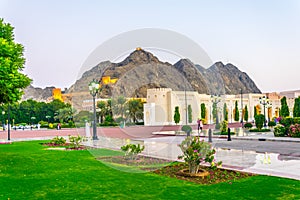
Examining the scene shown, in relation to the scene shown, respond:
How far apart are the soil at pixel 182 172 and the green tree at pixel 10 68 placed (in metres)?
4.19

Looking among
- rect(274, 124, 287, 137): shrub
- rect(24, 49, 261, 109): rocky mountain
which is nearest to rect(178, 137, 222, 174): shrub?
rect(24, 49, 261, 109): rocky mountain

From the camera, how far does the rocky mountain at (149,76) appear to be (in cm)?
699

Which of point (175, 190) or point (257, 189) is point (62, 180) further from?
point (257, 189)

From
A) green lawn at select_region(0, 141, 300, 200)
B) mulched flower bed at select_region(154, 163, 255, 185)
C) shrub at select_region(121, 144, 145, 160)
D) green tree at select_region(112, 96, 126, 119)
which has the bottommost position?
green lawn at select_region(0, 141, 300, 200)

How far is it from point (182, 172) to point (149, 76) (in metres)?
2.81

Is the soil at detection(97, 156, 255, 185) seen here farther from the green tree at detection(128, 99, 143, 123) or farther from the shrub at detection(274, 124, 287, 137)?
the shrub at detection(274, 124, 287, 137)

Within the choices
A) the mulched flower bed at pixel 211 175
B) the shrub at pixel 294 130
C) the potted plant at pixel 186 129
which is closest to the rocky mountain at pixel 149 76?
the potted plant at pixel 186 129

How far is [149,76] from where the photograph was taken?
8.13 meters

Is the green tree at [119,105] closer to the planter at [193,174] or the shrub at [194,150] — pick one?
the shrub at [194,150]

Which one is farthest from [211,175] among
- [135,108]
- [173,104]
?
[135,108]

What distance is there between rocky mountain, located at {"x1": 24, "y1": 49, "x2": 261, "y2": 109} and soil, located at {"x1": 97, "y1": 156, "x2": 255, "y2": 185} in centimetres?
188

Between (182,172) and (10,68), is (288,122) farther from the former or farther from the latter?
(10,68)

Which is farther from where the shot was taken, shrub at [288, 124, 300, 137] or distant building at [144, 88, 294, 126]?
shrub at [288, 124, 300, 137]

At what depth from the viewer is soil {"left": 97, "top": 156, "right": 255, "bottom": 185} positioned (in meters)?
8.11
